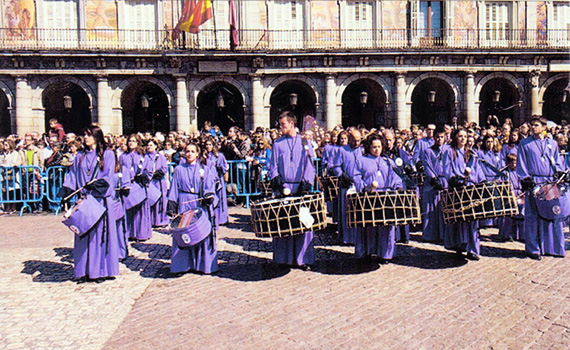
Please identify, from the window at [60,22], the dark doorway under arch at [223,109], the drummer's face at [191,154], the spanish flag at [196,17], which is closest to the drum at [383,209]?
the drummer's face at [191,154]

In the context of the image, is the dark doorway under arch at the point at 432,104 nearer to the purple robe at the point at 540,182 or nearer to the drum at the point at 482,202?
the purple robe at the point at 540,182

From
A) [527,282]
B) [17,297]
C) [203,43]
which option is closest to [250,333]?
[17,297]

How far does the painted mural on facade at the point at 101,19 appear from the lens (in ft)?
79.0

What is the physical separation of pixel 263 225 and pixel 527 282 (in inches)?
131

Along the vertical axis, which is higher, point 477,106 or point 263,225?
point 477,106

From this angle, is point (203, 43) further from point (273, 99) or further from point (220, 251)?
point (220, 251)

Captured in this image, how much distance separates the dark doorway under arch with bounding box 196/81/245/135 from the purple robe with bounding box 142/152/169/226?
49.7 ft

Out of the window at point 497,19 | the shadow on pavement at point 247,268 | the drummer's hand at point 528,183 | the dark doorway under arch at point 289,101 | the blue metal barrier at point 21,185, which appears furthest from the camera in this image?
the dark doorway under arch at point 289,101

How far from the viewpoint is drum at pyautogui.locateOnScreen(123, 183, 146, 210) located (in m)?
9.25

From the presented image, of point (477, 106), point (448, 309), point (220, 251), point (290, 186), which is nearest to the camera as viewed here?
point (448, 309)

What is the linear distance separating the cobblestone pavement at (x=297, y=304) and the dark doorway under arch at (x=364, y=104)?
18.2 metres

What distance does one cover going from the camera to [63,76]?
2373cm

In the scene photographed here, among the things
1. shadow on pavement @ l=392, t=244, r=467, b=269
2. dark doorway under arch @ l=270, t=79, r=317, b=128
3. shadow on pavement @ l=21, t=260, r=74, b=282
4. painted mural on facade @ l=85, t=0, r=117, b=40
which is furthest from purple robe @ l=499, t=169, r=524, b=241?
painted mural on facade @ l=85, t=0, r=117, b=40

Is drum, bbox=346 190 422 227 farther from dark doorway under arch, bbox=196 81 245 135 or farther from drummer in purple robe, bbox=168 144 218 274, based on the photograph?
dark doorway under arch, bbox=196 81 245 135
